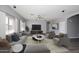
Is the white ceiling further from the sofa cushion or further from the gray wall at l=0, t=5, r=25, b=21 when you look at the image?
the sofa cushion

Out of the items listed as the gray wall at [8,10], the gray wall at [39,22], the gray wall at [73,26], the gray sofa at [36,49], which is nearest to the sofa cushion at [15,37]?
the gray sofa at [36,49]

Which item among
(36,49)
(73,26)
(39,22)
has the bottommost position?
(36,49)

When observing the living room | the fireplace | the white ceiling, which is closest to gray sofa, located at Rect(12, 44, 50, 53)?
the living room

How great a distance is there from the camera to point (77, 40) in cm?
272

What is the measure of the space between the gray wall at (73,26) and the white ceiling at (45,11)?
0.71 ft

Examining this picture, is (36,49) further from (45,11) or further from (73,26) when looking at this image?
(73,26)

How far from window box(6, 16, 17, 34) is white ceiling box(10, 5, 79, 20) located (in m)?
0.29

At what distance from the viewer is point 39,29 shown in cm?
285

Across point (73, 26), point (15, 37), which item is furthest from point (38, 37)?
point (73, 26)

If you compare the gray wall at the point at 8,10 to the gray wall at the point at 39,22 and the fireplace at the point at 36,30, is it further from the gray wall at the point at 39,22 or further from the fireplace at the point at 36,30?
the fireplace at the point at 36,30

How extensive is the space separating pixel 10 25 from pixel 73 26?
6.10 feet

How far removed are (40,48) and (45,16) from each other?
0.96m
